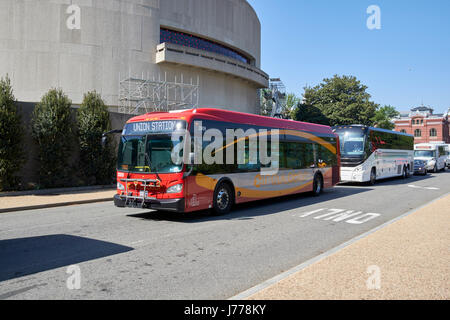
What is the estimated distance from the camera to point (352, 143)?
19828 mm

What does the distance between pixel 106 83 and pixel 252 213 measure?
19.9 metres

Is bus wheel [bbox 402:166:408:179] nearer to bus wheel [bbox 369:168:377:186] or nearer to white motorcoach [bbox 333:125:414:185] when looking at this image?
white motorcoach [bbox 333:125:414:185]

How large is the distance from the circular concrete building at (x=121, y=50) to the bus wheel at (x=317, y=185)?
15622 mm

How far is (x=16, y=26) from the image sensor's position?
2439 cm

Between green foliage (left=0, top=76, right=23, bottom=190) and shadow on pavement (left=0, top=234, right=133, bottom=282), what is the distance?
877 cm

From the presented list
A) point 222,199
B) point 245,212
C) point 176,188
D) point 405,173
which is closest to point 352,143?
point 405,173

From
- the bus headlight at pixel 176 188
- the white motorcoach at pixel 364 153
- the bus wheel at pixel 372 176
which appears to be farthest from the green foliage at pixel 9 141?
the bus wheel at pixel 372 176

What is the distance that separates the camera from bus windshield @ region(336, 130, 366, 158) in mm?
19656

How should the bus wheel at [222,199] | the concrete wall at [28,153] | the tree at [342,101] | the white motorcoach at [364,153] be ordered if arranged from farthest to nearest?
the tree at [342,101], the white motorcoach at [364,153], the concrete wall at [28,153], the bus wheel at [222,199]

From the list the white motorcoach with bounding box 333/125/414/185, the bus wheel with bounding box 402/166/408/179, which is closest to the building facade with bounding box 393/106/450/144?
the bus wheel with bounding box 402/166/408/179

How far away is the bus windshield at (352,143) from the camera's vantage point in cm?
1966

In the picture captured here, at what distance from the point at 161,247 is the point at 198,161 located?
3.17 m

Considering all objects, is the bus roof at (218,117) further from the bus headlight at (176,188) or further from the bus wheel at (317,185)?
the bus wheel at (317,185)
